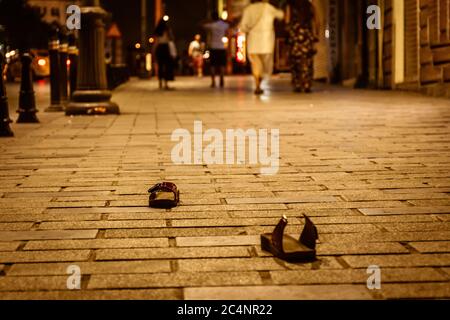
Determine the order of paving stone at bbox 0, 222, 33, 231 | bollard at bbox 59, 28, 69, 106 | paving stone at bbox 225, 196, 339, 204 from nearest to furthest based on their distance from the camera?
paving stone at bbox 0, 222, 33, 231 → paving stone at bbox 225, 196, 339, 204 → bollard at bbox 59, 28, 69, 106

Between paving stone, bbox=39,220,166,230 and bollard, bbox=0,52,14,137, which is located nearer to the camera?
paving stone, bbox=39,220,166,230

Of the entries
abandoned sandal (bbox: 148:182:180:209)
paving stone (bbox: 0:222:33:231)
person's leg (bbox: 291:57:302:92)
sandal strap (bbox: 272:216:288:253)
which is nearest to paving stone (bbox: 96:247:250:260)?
sandal strap (bbox: 272:216:288:253)

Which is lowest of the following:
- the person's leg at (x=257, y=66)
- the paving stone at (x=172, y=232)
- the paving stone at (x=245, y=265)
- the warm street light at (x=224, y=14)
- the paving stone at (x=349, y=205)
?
the paving stone at (x=245, y=265)

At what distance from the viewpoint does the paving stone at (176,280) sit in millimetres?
2938

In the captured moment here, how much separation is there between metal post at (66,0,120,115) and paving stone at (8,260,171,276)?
29.7 feet

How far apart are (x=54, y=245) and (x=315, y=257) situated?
110cm

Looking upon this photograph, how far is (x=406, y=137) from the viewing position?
7996mm

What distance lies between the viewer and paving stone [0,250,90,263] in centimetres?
335

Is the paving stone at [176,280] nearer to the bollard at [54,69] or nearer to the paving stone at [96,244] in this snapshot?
the paving stone at [96,244]

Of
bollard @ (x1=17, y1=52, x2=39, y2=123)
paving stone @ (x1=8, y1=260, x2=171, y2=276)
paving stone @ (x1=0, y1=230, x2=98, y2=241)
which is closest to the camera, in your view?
paving stone @ (x1=8, y1=260, x2=171, y2=276)
